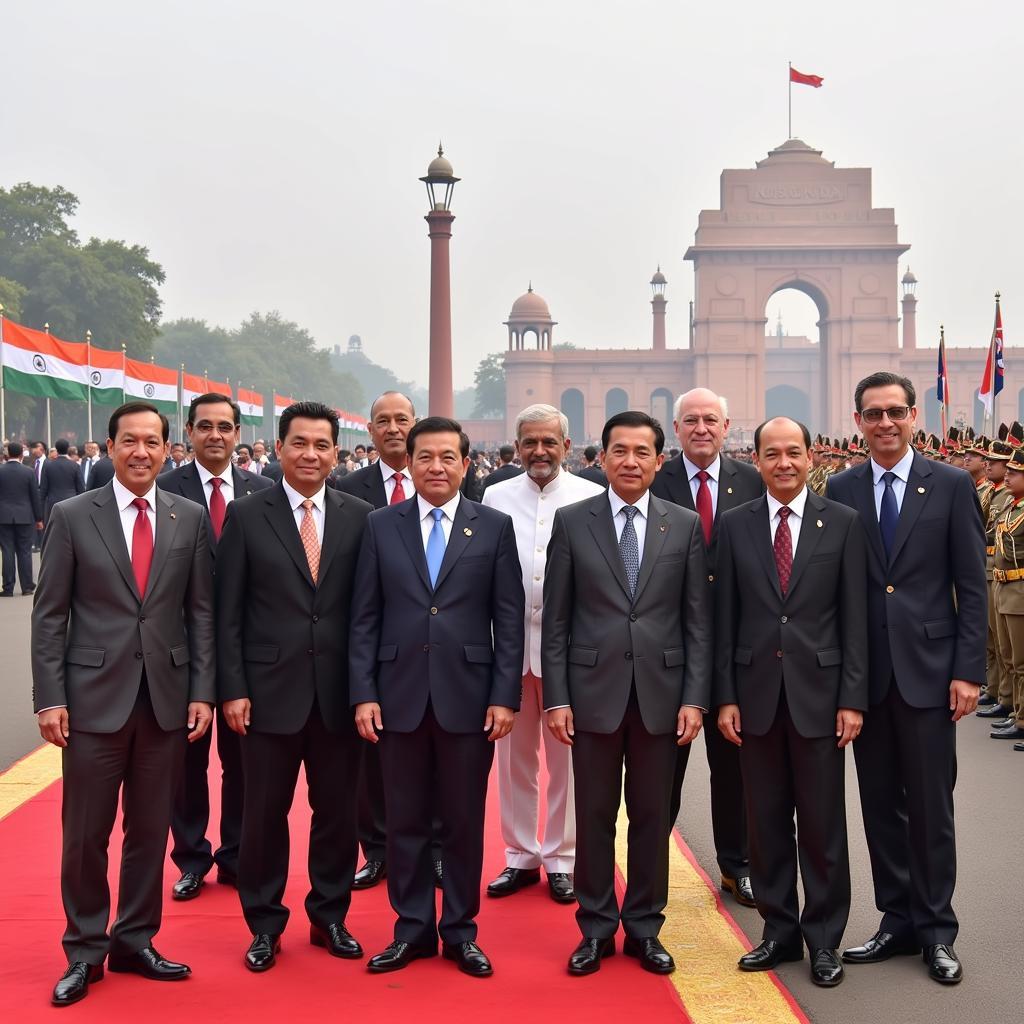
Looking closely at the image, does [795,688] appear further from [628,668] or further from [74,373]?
[74,373]

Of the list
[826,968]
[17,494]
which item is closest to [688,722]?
[826,968]

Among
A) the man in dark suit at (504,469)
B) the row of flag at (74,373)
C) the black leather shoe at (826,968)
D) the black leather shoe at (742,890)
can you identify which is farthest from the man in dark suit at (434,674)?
the row of flag at (74,373)

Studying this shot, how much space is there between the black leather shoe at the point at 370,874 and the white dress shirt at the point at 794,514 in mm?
2065

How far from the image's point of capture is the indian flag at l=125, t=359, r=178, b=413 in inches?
898

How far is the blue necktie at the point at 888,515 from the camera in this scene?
4.25 m

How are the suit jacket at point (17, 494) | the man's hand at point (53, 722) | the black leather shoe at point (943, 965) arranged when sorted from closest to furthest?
the man's hand at point (53, 722) → the black leather shoe at point (943, 965) → the suit jacket at point (17, 494)

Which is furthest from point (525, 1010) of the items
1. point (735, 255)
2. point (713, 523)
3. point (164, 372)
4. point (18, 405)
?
point (735, 255)

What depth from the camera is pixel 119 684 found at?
3.90m

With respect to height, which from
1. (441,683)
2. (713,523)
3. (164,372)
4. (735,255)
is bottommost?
(441,683)

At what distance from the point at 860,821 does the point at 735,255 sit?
5592 centimetres

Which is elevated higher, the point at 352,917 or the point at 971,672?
the point at 971,672

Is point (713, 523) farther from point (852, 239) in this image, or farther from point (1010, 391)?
point (1010, 391)

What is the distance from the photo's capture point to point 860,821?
577cm

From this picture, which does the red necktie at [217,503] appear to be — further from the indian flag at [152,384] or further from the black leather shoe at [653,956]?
the indian flag at [152,384]
